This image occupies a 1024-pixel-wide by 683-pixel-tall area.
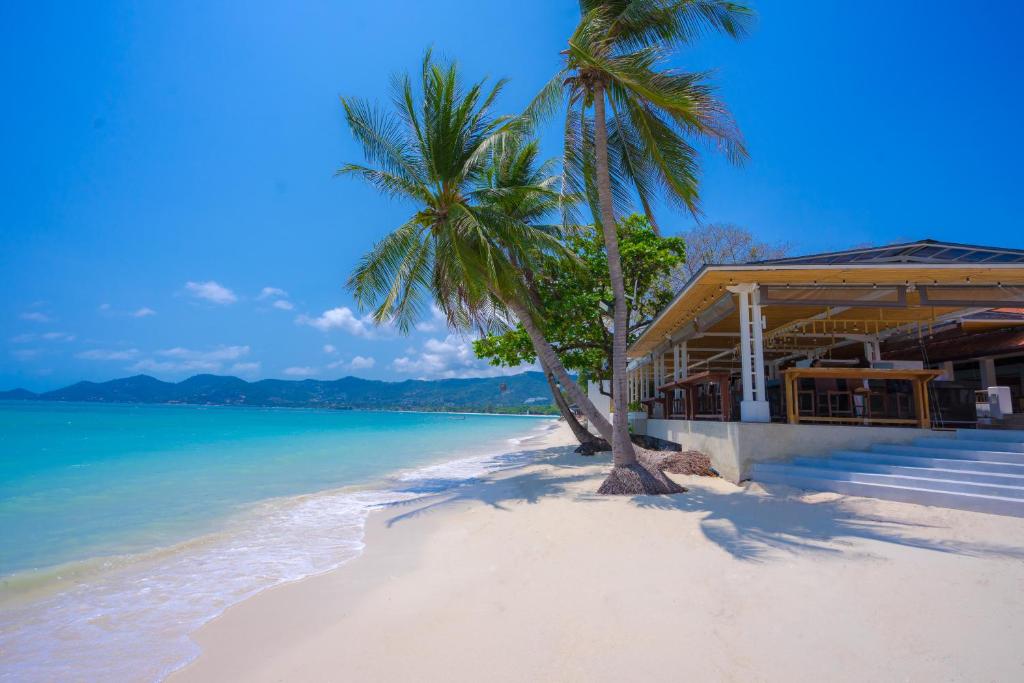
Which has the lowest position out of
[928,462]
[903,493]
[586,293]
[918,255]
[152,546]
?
[152,546]

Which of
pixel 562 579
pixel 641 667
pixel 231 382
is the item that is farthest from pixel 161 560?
pixel 231 382

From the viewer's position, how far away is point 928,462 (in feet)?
19.0

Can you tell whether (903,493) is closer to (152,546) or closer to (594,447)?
(152,546)

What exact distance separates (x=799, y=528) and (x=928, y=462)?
2.30m

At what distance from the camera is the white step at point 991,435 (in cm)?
600

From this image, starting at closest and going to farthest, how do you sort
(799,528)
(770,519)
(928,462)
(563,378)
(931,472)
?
1. (799,528)
2. (770,519)
3. (931,472)
4. (928,462)
5. (563,378)

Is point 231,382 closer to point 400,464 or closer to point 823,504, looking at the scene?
point 400,464

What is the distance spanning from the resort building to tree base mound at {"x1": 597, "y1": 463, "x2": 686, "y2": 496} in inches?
37.1

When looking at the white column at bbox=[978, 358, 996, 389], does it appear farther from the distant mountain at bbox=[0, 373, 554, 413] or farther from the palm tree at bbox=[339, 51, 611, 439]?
the distant mountain at bbox=[0, 373, 554, 413]

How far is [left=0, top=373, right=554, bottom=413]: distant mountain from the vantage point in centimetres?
15750

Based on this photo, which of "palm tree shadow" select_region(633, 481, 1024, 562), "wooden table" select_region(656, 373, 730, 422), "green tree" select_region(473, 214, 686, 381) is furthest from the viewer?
"green tree" select_region(473, 214, 686, 381)

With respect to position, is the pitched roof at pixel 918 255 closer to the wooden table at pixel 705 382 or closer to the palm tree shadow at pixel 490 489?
the wooden table at pixel 705 382

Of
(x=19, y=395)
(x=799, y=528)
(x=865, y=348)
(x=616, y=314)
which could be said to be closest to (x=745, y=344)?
(x=616, y=314)

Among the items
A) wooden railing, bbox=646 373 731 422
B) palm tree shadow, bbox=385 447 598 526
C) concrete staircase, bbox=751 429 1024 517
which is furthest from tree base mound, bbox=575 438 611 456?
concrete staircase, bbox=751 429 1024 517
